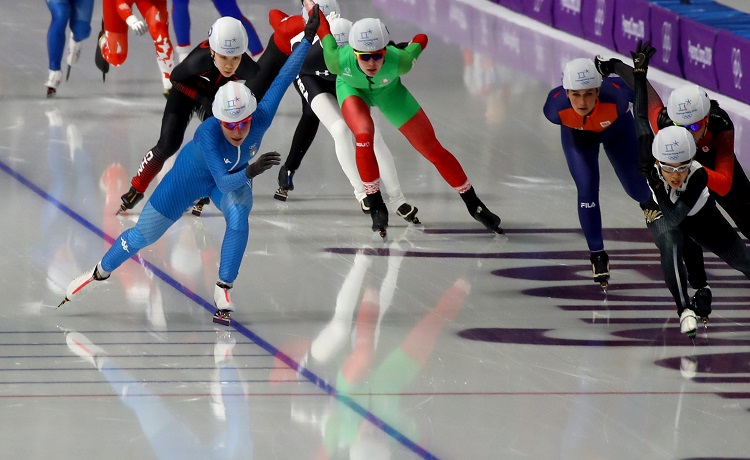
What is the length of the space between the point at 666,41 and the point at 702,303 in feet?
18.5

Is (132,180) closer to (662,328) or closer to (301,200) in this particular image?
(301,200)

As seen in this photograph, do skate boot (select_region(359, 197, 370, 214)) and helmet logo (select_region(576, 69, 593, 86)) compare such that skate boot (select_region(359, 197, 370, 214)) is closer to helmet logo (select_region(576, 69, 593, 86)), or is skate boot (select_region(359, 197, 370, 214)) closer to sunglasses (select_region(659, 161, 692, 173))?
helmet logo (select_region(576, 69, 593, 86))

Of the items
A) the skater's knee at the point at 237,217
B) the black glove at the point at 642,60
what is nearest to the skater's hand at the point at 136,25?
the skater's knee at the point at 237,217

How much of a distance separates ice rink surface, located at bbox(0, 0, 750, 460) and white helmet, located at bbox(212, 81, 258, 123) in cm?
103

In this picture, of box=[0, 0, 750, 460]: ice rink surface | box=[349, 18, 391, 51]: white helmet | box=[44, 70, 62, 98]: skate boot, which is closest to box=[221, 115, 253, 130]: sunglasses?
box=[0, 0, 750, 460]: ice rink surface

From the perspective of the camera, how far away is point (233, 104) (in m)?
6.41

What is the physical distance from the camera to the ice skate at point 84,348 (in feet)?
20.7

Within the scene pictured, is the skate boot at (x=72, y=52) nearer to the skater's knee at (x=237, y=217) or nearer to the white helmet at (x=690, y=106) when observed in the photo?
the skater's knee at (x=237, y=217)

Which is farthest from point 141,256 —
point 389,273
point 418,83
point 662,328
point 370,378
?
point 418,83

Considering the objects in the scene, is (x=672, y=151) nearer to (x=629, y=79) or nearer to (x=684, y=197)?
(x=684, y=197)

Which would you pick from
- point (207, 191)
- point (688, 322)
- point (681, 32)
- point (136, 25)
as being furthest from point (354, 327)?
point (681, 32)

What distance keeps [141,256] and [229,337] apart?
54.0 inches

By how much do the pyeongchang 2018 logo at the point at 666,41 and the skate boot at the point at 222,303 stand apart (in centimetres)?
638

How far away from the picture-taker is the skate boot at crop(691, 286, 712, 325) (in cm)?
685
